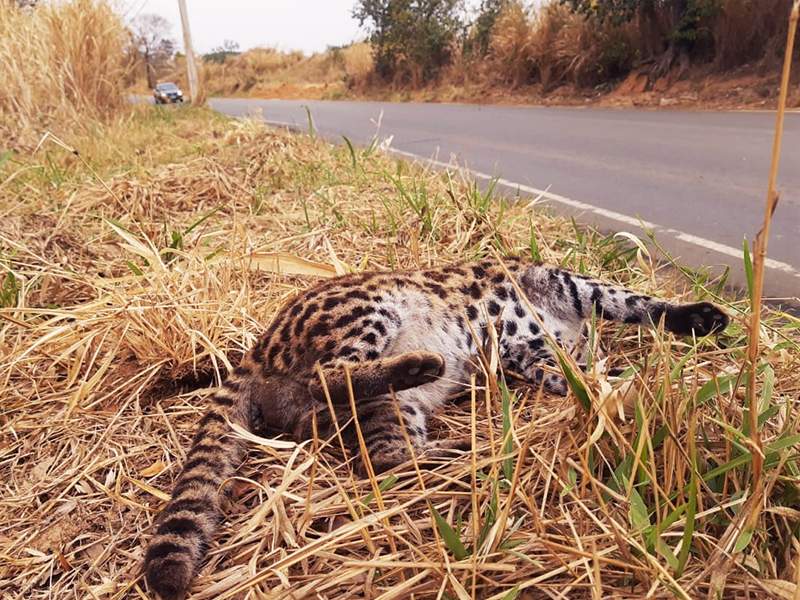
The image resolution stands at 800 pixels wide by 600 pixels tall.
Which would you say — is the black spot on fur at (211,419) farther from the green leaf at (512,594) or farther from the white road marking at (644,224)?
the white road marking at (644,224)

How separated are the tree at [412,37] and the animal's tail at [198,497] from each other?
23105mm

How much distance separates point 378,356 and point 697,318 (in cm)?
154

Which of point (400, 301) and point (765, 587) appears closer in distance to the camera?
point (765, 587)

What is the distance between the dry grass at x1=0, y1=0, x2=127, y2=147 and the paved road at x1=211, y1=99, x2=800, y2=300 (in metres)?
4.09

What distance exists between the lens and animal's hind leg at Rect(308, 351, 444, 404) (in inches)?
89.8

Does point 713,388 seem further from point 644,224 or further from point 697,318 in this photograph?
point 644,224

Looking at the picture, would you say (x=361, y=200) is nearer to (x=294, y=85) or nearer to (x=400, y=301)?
(x=400, y=301)

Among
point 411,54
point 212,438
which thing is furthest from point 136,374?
point 411,54

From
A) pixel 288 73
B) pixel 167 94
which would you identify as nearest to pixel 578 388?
pixel 167 94

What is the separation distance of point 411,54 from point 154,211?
21366 mm

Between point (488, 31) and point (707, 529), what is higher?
point (488, 31)

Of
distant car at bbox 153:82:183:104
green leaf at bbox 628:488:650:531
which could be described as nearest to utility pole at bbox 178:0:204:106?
distant car at bbox 153:82:183:104

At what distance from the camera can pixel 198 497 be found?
2125 mm

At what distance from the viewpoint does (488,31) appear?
2162cm
